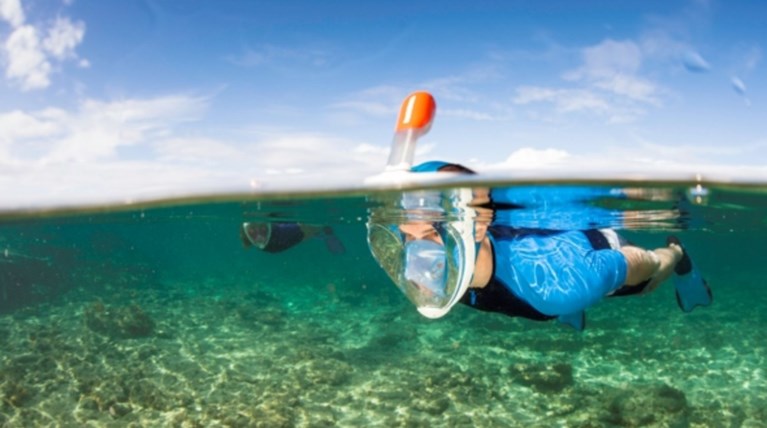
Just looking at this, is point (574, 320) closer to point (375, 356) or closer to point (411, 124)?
point (411, 124)

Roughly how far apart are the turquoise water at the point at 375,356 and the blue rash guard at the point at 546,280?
191 inches

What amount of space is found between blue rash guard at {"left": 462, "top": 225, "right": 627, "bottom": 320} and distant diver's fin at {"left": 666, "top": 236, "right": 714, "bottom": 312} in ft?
8.43

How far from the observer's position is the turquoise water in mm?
10805

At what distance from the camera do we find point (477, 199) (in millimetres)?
11906

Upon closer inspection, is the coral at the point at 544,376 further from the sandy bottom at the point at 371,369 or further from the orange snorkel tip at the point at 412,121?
the orange snorkel tip at the point at 412,121

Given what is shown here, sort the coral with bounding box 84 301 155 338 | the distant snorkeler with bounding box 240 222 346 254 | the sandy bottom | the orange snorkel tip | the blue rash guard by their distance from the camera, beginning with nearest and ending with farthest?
the orange snorkel tip
the blue rash guard
the sandy bottom
the distant snorkeler with bounding box 240 222 346 254
the coral with bounding box 84 301 155 338

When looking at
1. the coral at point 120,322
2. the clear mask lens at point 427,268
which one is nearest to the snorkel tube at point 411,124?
the clear mask lens at point 427,268

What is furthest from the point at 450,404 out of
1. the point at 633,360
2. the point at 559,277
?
the point at 633,360

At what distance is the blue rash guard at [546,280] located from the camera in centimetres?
650

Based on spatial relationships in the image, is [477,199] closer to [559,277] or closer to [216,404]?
[559,277]

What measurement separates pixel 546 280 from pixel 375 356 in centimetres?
916

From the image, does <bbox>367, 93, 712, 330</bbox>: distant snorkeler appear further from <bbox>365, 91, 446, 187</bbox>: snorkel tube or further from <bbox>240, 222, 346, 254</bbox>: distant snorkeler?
<bbox>240, 222, 346, 254</bbox>: distant snorkeler

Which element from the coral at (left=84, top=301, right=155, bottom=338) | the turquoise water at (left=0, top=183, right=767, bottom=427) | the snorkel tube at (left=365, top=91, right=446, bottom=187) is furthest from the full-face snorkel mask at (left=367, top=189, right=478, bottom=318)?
the coral at (left=84, top=301, right=155, bottom=338)

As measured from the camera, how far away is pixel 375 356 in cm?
1470
